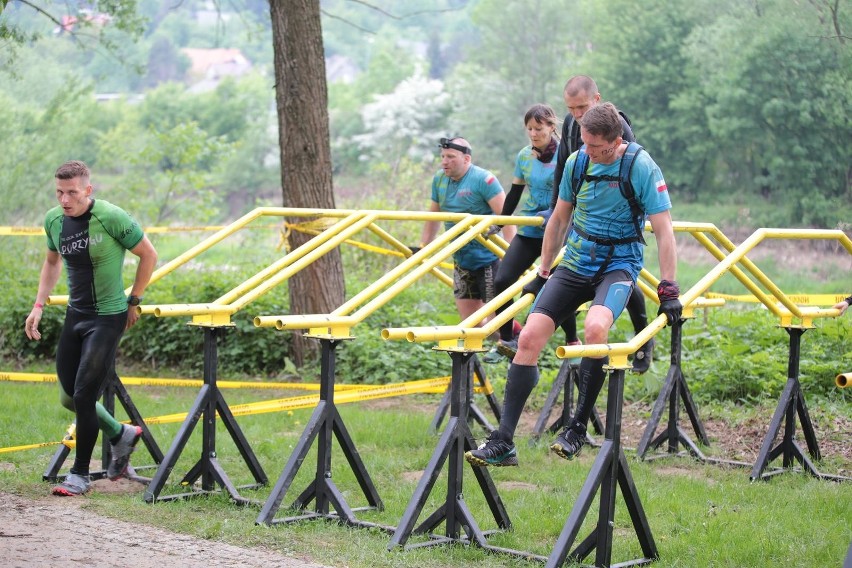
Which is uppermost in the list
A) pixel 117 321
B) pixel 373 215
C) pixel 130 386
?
pixel 373 215

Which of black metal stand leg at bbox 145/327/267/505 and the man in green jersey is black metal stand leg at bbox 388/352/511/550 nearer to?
black metal stand leg at bbox 145/327/267/505

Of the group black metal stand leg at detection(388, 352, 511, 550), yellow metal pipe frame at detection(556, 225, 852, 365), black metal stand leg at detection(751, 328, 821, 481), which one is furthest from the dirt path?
black metal stand leg at detection(751, 328, 821, 481)

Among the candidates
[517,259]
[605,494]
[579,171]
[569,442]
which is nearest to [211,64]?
[517,259]

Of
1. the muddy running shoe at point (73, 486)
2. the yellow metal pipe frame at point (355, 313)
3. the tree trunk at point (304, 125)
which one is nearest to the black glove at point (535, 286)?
the yellow metal pipe frame at point (355, 313)

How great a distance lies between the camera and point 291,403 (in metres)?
7.14

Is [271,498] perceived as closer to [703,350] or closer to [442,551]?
[442,551]

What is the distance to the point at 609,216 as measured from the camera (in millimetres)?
5285

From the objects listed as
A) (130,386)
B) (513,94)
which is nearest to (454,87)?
(513,94)

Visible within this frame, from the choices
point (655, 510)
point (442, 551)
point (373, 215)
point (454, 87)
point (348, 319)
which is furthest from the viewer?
point (454, 87)

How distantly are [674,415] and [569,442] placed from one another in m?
2.64

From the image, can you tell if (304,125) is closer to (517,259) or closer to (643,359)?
(517,259)

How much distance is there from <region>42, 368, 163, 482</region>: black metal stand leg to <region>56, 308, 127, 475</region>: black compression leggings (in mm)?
357

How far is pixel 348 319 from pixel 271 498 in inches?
39.2

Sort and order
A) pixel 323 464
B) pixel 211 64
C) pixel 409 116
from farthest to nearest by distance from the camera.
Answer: pixel 211 64 → pixel 409 116 → pixel 323 464
